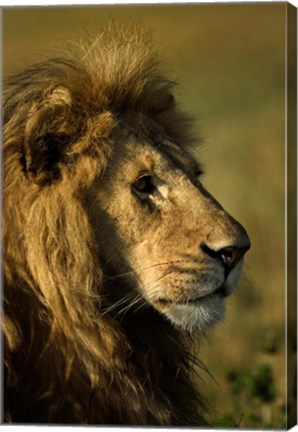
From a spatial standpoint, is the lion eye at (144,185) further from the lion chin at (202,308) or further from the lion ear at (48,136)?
the lion chin at (202,308)

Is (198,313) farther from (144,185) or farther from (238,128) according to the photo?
(238,128)

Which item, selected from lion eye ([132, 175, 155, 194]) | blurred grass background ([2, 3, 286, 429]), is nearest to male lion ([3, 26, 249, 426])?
lion eye ([132, 175, 155, 194])

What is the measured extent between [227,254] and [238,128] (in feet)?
15.6

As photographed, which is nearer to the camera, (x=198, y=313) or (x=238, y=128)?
(x=198, y=313)

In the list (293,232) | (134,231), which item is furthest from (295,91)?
(134,231)

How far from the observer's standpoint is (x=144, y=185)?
13.2ft

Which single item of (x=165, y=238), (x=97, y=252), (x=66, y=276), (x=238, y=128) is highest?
(x=238, y=128)

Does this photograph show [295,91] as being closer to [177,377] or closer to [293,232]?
[293,232]

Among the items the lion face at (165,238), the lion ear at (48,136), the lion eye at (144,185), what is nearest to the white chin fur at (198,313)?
the lion face at (165,238)

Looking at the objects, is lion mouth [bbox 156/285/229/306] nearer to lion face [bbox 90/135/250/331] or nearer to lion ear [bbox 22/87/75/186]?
lion face [bbox 90/135/250/331]

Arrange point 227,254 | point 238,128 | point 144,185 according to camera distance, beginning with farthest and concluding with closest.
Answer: point 238,128 → point 144,185 → point 227,254

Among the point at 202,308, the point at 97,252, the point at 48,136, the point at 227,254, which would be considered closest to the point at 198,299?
the point at 202,308

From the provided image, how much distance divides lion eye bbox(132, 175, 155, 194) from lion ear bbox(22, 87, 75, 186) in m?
0.24

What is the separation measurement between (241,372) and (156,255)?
2.35 meters
